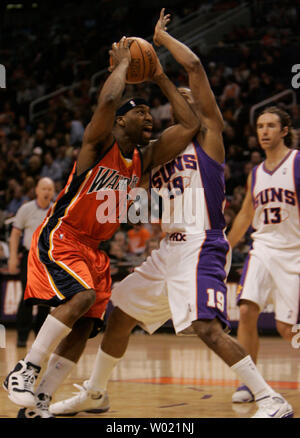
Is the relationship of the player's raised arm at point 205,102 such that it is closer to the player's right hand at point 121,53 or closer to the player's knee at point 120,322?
the player's right hand at point 121,53

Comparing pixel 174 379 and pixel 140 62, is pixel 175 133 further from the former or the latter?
pixel 174 379

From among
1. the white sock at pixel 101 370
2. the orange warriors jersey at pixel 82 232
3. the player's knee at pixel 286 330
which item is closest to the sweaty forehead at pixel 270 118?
the orange warriors jersey at pixel 82 232

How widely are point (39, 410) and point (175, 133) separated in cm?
188

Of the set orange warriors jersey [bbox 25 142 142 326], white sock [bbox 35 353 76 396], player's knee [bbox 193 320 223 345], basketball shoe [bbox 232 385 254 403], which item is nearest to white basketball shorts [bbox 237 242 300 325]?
basketball shoe [bbox 232 385 254 403]

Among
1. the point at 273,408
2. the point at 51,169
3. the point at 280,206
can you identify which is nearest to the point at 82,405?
the point at 273,408

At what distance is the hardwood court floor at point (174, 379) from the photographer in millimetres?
4598

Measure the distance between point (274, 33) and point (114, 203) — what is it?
12.1 meters

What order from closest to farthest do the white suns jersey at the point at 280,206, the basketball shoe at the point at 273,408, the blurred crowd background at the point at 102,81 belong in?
the basketball shoe at the point at 273,408, the white suns jersey at the point at 280,206, the blurred crowd background at the point at 102,81

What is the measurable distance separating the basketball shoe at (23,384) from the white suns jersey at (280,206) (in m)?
2.15

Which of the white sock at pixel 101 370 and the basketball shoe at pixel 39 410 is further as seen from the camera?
the white sock at pixel 101 370

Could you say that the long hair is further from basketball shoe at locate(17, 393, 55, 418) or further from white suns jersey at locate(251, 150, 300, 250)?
basketball shoe at locate(17, 393, 55, 418)

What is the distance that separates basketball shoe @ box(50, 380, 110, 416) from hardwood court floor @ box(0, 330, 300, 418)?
0.20ft

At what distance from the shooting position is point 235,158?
12266 mm
